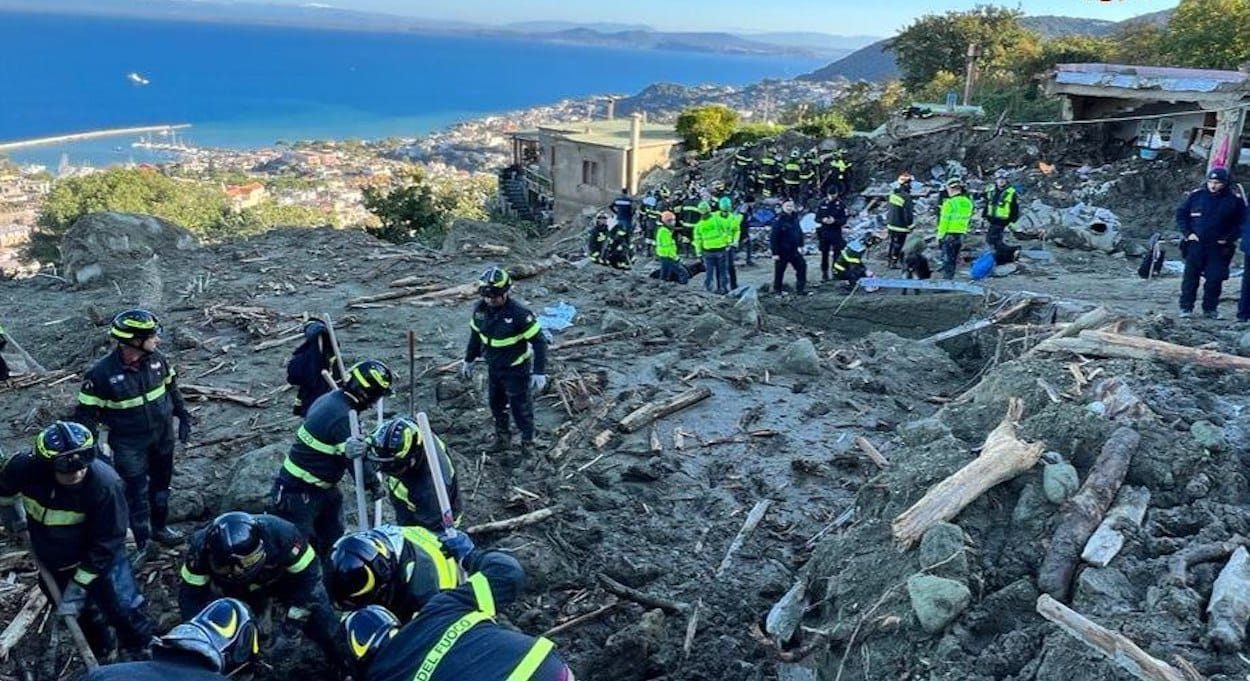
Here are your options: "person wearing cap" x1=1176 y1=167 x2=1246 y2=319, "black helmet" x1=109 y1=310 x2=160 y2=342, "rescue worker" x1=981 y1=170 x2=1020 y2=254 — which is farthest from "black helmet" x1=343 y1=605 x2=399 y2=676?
"rescue worker" x1=981 y1=170 x2=1020 y2=254

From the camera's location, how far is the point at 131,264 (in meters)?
15.6

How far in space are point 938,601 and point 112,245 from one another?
16.1 meters

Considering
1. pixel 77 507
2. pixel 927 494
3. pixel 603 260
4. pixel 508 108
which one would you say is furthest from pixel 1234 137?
pixel 508 108

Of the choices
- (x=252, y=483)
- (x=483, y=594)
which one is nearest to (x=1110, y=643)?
(x=483, y=594)

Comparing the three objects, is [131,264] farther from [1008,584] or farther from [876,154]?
[876,154]

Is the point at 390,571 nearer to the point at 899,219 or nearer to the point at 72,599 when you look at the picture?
the point at 72,599

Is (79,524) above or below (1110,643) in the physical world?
below

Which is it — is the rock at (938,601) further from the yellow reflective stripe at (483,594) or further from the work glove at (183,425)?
the work glove at (183,425)

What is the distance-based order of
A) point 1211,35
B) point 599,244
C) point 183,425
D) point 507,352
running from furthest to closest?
point 1211,35 < point 599,244 < point 507,352 < point 183,425

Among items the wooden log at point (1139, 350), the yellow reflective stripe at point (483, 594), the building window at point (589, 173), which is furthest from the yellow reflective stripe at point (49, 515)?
the building window at point (589, 173)

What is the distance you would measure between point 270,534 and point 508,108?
18311 cm

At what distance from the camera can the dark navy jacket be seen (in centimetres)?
898

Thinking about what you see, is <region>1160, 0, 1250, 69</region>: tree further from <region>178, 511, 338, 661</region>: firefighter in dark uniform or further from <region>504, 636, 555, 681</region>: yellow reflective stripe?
<region>504, 636, 555, 681</region>: yellow reflective stripe

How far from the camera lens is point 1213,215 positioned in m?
9.05
